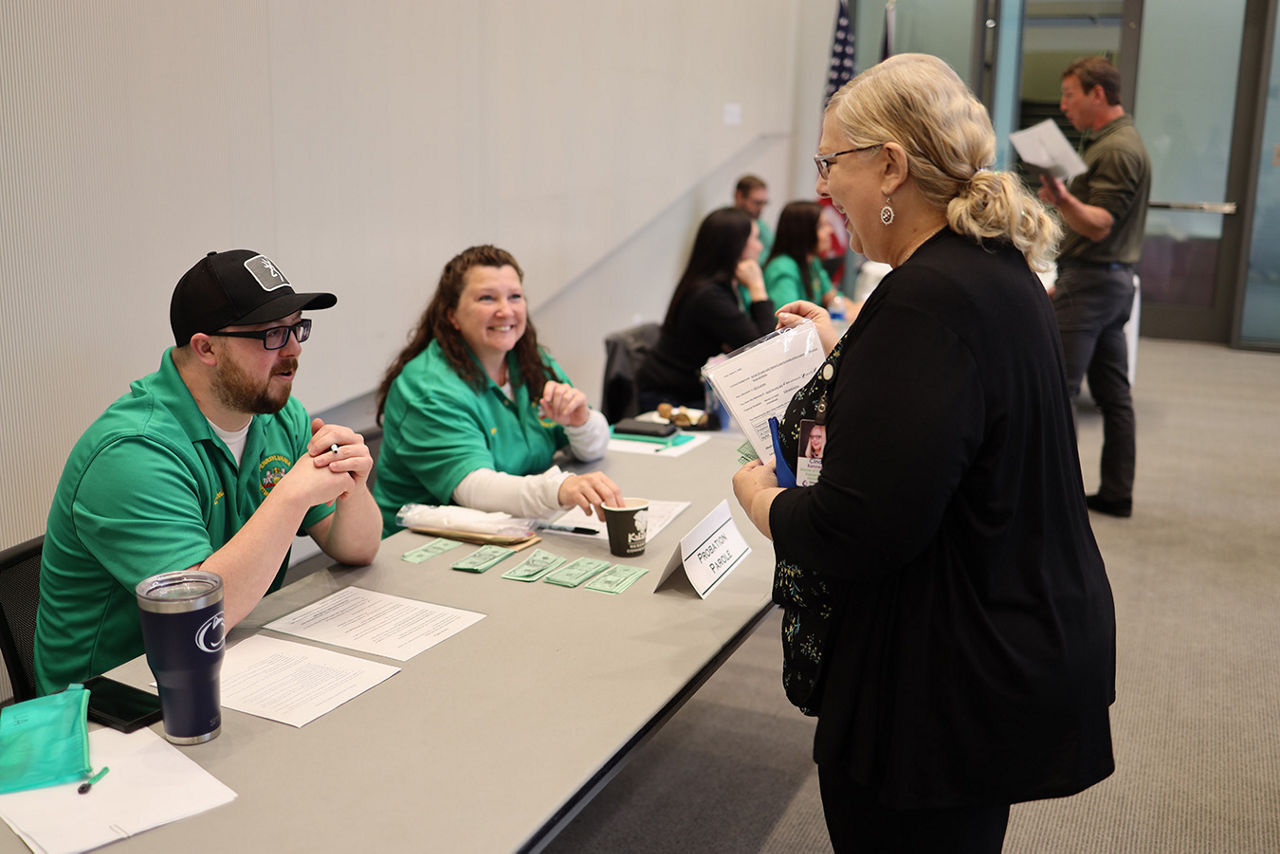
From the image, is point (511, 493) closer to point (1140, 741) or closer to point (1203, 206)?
point (1140, 741)

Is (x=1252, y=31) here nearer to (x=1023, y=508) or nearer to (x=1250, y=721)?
(x=1250, y=721)

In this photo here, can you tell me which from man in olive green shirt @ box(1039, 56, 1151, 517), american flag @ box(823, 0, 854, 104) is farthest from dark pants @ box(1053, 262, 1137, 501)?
american flag @ box(823, 0, 854, 104)

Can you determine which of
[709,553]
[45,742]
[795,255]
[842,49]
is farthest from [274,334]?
[842,49]

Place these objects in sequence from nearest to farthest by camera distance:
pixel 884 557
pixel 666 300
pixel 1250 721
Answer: pixel 884 557, pixel 1250 721, pixel 666 300

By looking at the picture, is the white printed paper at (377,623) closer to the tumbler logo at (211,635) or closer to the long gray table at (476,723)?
the long gray table at (476,723)

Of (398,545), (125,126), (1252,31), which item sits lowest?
(398,545)

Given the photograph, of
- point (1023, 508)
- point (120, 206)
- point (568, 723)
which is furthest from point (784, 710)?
point (120, 206)

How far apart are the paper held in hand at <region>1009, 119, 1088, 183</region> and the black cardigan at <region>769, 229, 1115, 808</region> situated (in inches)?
148

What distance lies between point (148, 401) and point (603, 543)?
35.2 inches

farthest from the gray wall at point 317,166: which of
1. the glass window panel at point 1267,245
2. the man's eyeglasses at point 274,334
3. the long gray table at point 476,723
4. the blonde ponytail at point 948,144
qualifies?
the glass window panel at point 1267,245

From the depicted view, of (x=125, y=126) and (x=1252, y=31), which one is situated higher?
(x=1252, y=31)

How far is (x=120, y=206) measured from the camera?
8.82 feet

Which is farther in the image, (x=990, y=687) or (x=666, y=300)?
(x=666, y=300)

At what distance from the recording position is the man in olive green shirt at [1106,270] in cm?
453
